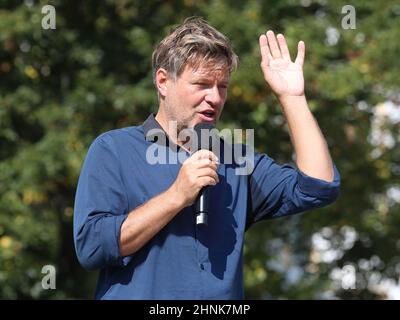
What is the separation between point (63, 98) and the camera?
9531mm

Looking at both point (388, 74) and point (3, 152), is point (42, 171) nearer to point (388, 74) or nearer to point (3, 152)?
point (3, 152)

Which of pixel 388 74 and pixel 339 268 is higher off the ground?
pixel 388 74

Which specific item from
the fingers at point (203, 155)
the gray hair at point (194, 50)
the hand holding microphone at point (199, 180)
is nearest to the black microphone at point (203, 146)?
the hand holding microphone at point (199, 180)

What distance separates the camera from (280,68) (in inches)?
131

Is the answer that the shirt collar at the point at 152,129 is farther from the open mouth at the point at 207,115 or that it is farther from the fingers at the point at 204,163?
the fingers at the point at 204,163

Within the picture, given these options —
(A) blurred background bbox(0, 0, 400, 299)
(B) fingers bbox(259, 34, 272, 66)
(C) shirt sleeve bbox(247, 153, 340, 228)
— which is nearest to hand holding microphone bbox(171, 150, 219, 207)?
(C) shirt sleeve bbox(247, 153, 340, 228)

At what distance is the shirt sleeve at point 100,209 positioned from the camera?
2965 mm

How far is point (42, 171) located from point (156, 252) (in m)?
6.12

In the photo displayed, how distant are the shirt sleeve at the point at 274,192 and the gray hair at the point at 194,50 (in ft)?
1.27

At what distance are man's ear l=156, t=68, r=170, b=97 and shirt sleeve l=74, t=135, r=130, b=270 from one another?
0.30 metres

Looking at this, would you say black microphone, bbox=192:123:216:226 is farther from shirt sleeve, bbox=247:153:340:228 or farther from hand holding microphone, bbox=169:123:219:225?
shirt sleeve, bbox=247:153:340:228

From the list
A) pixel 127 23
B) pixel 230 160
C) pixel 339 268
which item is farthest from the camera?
pixel 339 268

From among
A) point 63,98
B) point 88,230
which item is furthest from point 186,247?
point 63,98

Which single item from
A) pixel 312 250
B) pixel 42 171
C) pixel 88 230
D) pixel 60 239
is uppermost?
pixel 88 230
